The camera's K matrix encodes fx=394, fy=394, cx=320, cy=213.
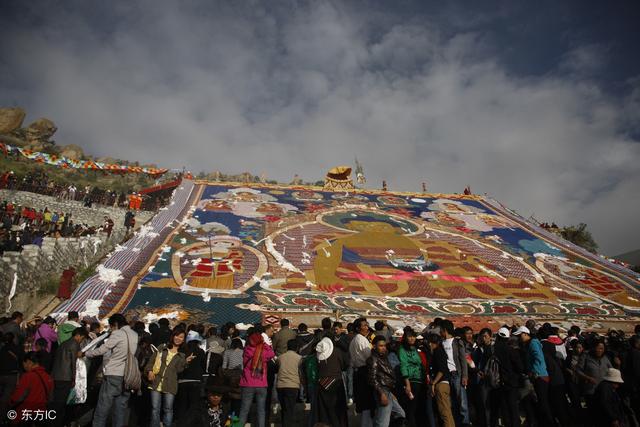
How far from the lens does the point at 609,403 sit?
4.91 metres

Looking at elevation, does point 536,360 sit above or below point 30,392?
above

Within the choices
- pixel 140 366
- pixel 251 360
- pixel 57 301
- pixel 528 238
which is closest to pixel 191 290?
pixel 57 301

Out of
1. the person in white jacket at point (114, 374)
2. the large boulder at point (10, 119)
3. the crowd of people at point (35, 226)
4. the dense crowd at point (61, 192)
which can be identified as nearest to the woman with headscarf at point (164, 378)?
the person in white jacket at point (114, 374)

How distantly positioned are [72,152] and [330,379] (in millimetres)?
51532

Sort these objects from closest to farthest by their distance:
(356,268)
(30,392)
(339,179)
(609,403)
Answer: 1. (30,392)
2. (609,403)
3. (356,268)
4. (339,179)

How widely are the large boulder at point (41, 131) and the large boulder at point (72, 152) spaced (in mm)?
2242

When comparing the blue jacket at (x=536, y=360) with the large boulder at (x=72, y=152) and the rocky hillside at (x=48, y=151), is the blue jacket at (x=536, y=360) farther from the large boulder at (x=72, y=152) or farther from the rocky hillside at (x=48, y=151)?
the large boulder at (x=72, y=152)

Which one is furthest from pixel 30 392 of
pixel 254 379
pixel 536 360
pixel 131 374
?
pixel 536 360

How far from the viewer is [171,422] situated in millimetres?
4867

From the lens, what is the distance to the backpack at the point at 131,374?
4711 millimetres

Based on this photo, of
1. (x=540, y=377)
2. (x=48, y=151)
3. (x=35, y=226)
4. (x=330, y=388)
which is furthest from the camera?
(x=48, y=151)

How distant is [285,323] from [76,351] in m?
2.87

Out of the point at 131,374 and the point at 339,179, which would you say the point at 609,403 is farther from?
the point at 339,179

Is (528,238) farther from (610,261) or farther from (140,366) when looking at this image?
(140,366)
